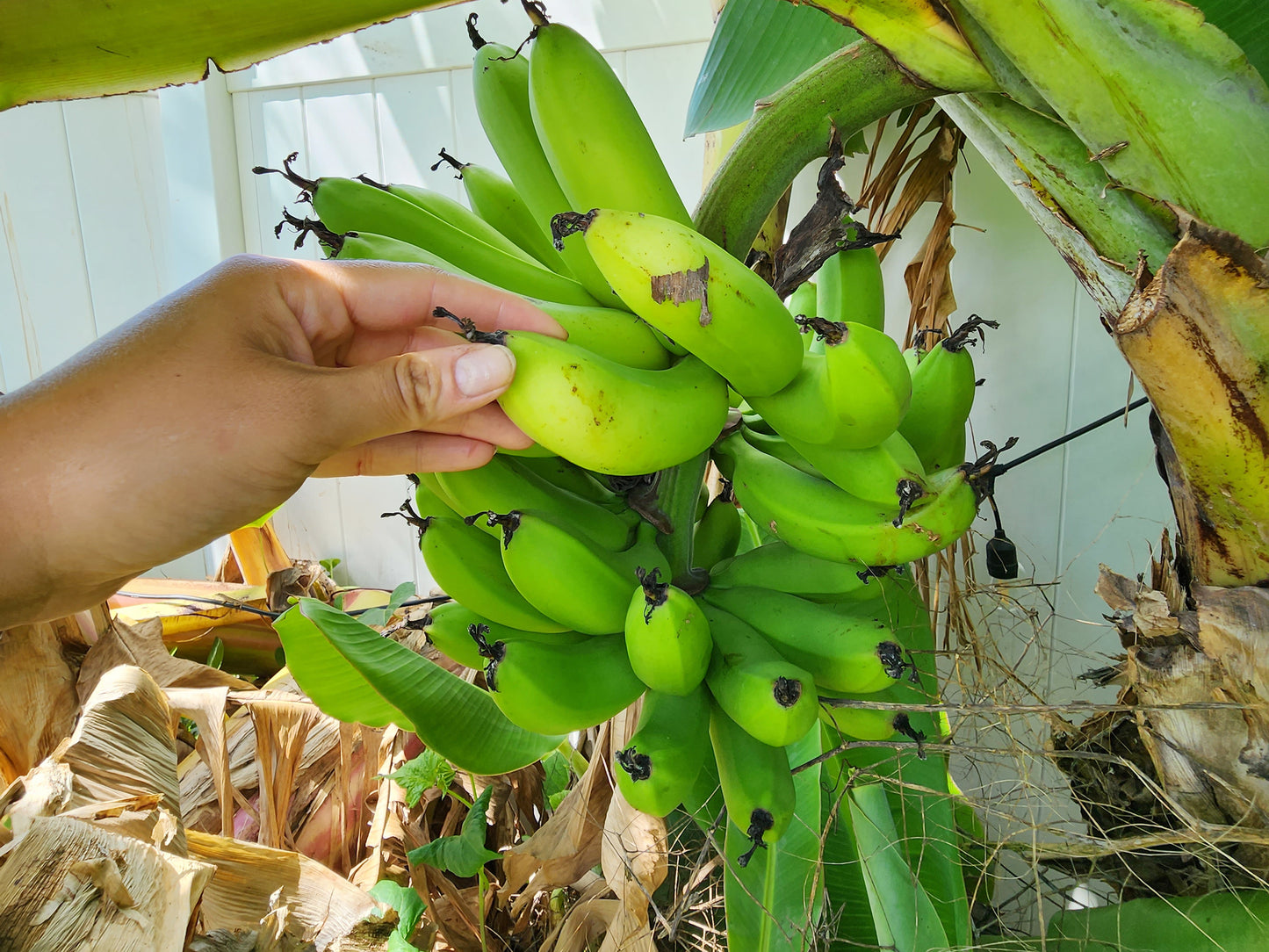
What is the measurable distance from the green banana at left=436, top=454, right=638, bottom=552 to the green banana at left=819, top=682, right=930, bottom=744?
0.51 ft

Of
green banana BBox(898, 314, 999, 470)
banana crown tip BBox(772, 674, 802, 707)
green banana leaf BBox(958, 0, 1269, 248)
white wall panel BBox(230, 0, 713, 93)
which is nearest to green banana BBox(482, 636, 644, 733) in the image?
banana crown tip BBox(772, 674, 802, 707)

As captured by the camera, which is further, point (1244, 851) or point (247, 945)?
point (247, 945)

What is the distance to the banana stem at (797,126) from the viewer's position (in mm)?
358

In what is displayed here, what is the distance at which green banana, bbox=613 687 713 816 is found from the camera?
40 centimetres

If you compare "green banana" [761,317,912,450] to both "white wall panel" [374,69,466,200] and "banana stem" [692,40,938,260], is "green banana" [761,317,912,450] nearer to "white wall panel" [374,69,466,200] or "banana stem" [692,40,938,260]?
"banana stem" [692,40,938,260]

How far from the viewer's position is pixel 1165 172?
1.03 ft

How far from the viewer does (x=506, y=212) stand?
1.77 ft

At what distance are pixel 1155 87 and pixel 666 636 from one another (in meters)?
0.30

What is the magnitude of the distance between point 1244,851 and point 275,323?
2.01ft

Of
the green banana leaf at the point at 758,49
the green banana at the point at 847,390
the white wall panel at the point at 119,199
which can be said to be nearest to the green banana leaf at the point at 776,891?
the green banana at the point at 847,390

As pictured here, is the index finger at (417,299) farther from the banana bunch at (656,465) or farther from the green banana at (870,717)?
the green banana at (870,717)

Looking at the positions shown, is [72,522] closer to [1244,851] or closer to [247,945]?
[247,945]

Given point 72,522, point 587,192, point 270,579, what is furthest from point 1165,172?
point 270,579

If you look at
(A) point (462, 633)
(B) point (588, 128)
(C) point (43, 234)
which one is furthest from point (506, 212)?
(C) point (43, 234)
